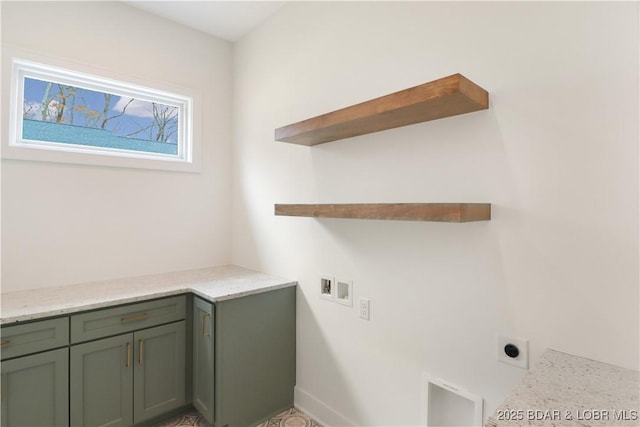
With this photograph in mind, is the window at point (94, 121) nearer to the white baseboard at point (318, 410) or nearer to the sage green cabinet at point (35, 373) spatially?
the sage green cabinet at point (35, 373)

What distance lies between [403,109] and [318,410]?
5.98 ft

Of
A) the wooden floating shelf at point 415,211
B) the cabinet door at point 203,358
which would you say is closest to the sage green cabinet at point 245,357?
the cabinet door at point 203,358

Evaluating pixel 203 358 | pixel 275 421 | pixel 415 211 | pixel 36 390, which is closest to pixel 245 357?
pixel 203 358

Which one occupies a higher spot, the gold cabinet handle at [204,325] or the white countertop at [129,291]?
the white countertop at [129,291]

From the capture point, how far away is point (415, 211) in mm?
1246

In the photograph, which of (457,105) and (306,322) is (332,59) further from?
(306,322)

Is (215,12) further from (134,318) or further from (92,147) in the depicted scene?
(134,318)

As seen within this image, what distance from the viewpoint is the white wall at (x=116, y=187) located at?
1.97 meters

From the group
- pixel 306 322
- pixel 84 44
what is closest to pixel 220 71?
pixel 84 44

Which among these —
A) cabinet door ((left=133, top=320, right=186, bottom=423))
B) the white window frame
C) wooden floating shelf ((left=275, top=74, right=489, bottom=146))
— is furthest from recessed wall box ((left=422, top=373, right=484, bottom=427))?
the white window frame

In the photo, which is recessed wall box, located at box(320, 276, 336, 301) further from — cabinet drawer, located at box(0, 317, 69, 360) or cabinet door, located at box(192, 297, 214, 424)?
cabinet drawer, located at box(0, 317, 69, 360)

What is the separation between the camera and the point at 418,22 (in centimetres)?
153

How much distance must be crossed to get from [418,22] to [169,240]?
2184mm

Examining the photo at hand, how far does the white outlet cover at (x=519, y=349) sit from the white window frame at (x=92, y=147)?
91.9 inches
